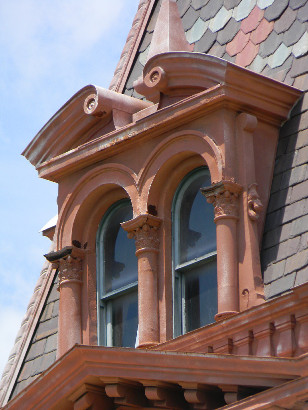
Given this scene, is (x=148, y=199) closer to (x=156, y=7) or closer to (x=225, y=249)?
(x=225, y=249)

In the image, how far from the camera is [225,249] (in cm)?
1712

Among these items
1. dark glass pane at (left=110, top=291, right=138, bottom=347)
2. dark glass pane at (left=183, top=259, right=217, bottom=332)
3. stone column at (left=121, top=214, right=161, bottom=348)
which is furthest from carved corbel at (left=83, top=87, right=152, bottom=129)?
dark glass pane at (left=183, top=259, right=217, bottom=332)

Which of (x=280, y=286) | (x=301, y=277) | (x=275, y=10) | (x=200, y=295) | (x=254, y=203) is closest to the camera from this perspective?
(x=301, y=277)

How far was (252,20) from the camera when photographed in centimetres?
1919

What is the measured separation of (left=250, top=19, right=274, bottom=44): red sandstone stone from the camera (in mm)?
18830

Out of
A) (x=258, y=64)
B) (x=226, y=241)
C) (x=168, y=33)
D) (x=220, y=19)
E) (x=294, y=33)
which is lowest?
(x=226, y=241)

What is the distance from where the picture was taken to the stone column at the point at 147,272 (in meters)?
17.7

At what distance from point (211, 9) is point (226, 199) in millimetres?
3559

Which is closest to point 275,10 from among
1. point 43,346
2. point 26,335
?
point 43,346

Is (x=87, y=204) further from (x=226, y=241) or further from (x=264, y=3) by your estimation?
(x=264, y=3)

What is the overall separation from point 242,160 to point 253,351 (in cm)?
241

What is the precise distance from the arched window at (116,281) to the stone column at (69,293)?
0.81 feet

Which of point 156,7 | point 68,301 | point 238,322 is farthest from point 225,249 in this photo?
point 156,7

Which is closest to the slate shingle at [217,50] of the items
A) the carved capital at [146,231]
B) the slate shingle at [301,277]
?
the carved capital at [146,231]
